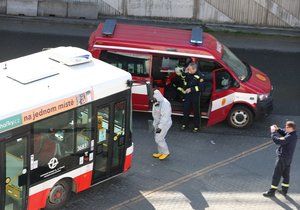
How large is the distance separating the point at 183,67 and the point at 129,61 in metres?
1.28

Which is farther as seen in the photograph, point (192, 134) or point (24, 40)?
point (24, 40)

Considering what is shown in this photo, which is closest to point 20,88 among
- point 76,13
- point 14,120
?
point 14,120

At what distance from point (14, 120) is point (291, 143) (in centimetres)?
500

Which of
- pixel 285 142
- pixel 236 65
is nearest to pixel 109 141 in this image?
pixel 285 142

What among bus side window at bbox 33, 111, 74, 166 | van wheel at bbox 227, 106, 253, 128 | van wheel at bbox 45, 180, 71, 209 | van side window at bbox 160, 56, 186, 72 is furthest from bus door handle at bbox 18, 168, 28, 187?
van wheel at bbox 227, 106, 253, 128

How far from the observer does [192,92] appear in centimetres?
1456

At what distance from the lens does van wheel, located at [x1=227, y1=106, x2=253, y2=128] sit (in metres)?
15.2

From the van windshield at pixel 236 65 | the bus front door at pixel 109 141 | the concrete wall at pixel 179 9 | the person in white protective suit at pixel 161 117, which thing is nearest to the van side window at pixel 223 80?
the van windshield at pixel 236 65

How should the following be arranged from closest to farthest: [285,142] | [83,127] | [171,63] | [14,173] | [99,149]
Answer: [14,173], [83,127], [285,142], [99,149], [171,63]

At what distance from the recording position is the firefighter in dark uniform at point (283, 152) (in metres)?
11.6

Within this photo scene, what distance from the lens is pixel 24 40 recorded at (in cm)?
1970

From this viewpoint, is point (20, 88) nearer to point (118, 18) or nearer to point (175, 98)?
point (175, 98)

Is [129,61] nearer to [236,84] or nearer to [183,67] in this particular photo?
[183,67]

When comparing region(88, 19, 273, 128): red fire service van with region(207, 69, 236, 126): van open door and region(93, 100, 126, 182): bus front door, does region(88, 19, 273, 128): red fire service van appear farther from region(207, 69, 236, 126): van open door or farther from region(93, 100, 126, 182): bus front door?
region(93, 100, 126, 182): bus front door
